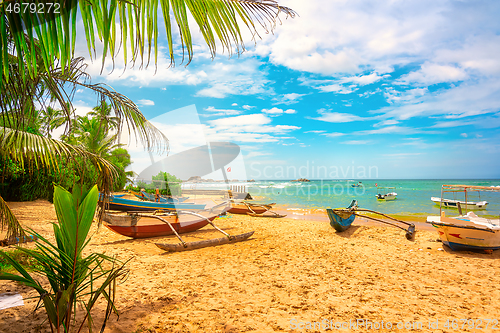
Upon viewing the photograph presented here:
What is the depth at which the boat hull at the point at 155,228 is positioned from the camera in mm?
8000

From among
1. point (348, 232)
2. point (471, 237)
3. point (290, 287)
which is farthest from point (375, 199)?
point (290, 287)

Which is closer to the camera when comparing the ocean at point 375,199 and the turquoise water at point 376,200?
the ocean at point 375,199

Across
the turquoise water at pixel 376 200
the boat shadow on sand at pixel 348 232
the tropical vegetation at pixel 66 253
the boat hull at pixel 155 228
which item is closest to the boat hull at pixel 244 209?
the boat hull at pixel 155 228

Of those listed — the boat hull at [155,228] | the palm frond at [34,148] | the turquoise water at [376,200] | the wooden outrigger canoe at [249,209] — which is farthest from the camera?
the turquoise water at [376,200]

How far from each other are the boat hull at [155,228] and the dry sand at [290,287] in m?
0.34

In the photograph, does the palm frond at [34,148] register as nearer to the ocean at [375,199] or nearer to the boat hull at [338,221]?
the boat hull at [338,221]

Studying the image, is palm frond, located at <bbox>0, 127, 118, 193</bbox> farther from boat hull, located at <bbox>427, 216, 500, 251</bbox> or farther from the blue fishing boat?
boat hull, located at <bbox>427, 216, 500, 251</bbox>

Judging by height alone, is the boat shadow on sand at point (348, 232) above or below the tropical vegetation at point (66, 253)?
below

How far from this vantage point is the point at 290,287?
480cm

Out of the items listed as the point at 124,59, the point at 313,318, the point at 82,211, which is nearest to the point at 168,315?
the point at 313,318

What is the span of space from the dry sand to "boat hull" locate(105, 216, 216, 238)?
0.34m

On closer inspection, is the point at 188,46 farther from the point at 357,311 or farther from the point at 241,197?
the point at 241,197

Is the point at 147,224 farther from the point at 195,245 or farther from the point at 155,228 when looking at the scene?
the point at 195,245

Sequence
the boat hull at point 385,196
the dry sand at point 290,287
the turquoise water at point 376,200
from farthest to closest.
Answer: the boat hull at point 385,196 → the turquoise water at point 376,200 → the dry sand at point 290,287
